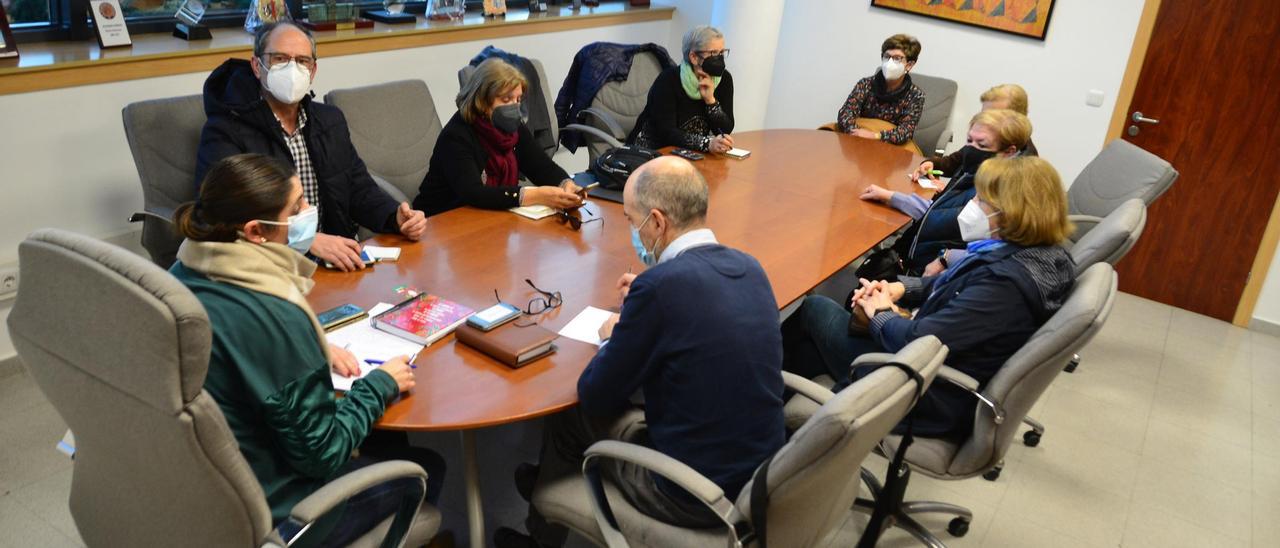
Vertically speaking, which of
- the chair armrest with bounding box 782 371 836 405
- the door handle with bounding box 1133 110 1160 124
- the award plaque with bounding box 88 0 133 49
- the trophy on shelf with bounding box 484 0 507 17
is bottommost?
the chair armrest with bounding box 782 371 836 405

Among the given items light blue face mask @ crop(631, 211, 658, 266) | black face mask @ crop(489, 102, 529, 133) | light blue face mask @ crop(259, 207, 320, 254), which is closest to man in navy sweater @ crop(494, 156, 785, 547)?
light blue face mask @ crop(631, 211, 658, 266)

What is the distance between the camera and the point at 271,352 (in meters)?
1.61

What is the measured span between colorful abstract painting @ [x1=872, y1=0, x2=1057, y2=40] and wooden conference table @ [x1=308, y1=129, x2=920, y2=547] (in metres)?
1.64

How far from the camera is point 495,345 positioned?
211cm

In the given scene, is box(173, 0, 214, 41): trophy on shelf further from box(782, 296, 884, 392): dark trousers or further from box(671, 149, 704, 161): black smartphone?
box(782, 296, 884, 392): dark trousers

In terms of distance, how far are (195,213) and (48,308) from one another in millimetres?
337

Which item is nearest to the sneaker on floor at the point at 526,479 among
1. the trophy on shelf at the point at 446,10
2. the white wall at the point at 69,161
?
Result: the white wall at the point at 69,161

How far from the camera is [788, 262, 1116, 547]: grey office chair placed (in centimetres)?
216

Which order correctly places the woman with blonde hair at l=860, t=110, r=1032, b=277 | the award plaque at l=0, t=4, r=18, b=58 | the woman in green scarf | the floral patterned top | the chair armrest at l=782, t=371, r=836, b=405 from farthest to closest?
the floral patterned top
the woman in green scarf
the woman with blonde hair at l=860, t=110, r=1032, b=277
the award plaque at l=0, t=4, r=18, b=58
the chair armrest at l=782, t=371, r=836, b=405

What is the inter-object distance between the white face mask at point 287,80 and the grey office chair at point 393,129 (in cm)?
50

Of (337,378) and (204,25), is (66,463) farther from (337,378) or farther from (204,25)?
(204,25)

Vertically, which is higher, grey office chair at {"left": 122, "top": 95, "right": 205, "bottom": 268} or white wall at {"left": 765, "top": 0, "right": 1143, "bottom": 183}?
white wall at {"left": 765, "top": 0, "right": 1143, "bottom": 183}

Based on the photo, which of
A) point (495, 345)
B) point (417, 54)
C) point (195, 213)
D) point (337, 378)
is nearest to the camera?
point (195, 213)

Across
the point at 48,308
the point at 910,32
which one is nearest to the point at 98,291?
the point at 48,308
